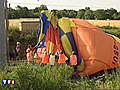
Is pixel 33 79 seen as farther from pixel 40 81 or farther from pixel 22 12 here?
pixel 22 12

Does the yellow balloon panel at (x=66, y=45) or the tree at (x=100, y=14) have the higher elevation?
the tree at (x=100, y=14)

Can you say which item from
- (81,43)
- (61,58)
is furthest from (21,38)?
(61,58)

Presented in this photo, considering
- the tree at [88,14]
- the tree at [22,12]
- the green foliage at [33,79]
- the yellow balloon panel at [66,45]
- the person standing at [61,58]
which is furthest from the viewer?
the tree at [88,14]

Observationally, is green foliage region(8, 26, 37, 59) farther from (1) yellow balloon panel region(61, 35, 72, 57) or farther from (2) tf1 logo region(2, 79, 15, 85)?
(2) tf1 logo region(2, 79, 15, 85)

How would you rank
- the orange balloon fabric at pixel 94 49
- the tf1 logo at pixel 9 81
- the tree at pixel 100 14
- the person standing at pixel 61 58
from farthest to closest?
the tree at pixel 100 14 < the orange balloon fabric at pixel 94 49 < the person standing at pixel 61 58 < the tf1 logo at pixel 9 81

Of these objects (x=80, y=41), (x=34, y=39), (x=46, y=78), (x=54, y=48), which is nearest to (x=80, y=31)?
(x=80, y=41)

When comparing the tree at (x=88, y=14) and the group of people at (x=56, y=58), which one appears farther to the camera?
the tree at (x=88, y=14)

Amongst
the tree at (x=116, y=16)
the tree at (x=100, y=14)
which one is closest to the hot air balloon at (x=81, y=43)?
the tree at (x=100, y=14)

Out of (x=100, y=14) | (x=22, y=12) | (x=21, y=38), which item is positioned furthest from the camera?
(x=100, y=14)

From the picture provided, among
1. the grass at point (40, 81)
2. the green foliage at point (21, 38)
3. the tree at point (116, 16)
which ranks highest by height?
the tree at point (116, 16)

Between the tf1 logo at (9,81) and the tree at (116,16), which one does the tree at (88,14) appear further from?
the tf1 logo at (9,81)

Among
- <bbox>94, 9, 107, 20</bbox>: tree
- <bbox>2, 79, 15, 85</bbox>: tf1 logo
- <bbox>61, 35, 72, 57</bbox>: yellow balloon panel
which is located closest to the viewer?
<bbox>2, 79, 15, 85</bbox>: tf1 logo

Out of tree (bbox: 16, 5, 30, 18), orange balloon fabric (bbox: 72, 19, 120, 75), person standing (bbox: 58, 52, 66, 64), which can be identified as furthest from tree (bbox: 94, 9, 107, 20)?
person standing (bbox: 58, 52, 66, 64)

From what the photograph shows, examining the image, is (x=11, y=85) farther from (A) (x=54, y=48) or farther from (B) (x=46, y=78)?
(A) (x=54, y=48)
